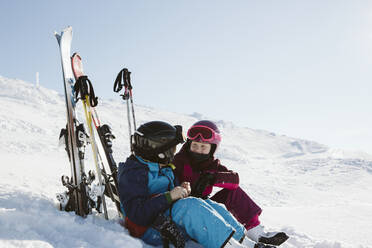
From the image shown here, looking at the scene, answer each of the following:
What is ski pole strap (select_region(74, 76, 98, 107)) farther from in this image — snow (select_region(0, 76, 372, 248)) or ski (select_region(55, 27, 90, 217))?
snow (select_region(0, 76, 372, 248))

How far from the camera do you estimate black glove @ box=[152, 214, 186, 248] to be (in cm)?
230

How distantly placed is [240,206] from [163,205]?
1.17 m

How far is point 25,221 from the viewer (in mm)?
2150

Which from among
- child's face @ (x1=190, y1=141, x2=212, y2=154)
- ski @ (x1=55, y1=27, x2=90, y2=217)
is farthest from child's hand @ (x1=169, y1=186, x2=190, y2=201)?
child's face @ (x1=190, y1=141, x2=212, y2=154)

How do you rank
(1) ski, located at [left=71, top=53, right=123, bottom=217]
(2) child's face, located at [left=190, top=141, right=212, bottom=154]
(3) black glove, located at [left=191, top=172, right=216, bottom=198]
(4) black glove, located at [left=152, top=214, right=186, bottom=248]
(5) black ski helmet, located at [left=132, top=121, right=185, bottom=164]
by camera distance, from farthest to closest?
(2) child's face, located at [left=190, top=141, right=212, bottom=154], (1) ski, located at [left=71, top=53, right=123, bottom=217], (3) black glove, located at [left=191, top=172, right=216, bottom=198], (5) black ski helmet, located at [left=132, top=121, right=185, bottom=164], (4) black glove, located at [left=152, top=214, right=186, bottom=248]

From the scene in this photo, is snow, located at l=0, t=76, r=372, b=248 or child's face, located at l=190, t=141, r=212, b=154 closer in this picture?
snow, located at l=0, t=76, r=372, b=248

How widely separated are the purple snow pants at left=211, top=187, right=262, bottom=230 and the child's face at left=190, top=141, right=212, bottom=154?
1.82 ft

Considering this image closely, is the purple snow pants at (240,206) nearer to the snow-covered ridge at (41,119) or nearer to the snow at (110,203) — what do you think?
the snow at (110,203)

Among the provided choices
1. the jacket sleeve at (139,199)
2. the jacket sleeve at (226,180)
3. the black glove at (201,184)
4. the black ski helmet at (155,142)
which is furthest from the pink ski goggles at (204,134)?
the jacket sleeve at (139,199)

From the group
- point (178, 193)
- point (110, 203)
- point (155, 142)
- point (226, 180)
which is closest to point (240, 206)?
point (226, 180)

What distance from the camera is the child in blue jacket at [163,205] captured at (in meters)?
2.30

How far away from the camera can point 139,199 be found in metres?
2.43

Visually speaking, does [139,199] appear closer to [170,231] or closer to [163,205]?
[163,205]

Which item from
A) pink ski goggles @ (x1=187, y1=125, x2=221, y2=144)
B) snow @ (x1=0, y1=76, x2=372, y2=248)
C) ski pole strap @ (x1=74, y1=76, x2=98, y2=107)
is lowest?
snow @ (x1=0, y1=76, x2=372, y2=248)
